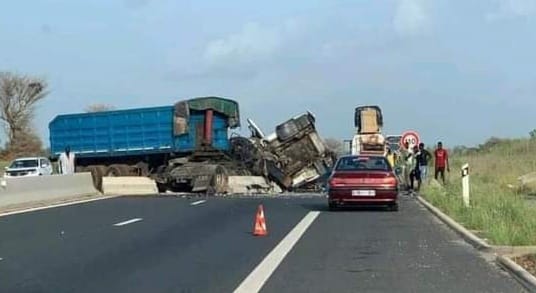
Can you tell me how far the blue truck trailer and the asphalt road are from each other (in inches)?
567

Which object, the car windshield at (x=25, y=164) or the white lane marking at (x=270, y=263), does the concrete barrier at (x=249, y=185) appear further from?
the white lane marking at (x=270, y=263)

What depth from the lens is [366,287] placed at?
11438 millimetres

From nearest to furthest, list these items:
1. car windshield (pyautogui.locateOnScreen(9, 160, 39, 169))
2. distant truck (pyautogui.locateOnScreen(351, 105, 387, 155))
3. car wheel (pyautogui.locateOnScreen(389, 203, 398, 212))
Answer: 1. car wheel (pyautogui.locateOnScreen(389, 203, 398, 212))
2. distant truck (pyautogui.locateOnScreen(351, 105, 387, 155))
3. car windshield (pyautogui.locateOnScreen(9, 160, 39, 169))

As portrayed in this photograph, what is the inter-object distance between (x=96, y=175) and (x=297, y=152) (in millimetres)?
8274

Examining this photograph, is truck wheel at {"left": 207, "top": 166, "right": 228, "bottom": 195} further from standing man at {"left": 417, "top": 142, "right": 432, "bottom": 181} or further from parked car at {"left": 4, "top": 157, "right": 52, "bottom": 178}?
parked car at {"left": 4, "top": 157, "right": 52, "bottom": 178}

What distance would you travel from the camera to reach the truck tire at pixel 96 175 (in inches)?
1504

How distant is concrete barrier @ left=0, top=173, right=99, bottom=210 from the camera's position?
93.1 ft

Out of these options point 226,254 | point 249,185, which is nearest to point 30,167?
point 249,185

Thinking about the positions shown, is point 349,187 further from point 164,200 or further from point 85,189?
point 85,189

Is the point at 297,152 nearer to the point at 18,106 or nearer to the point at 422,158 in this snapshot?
the point at 422,158

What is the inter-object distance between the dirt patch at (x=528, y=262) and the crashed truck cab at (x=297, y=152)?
2605 cm

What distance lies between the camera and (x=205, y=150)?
131ft

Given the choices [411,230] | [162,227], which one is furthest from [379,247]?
[162,227]

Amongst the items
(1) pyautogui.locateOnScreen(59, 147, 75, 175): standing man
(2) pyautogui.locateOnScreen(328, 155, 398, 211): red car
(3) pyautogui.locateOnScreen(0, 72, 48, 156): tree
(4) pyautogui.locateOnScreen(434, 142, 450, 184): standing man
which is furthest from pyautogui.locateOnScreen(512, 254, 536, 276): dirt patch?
(3) pyautogui.locateOnScreen(0, 72, 48, 156): tree
